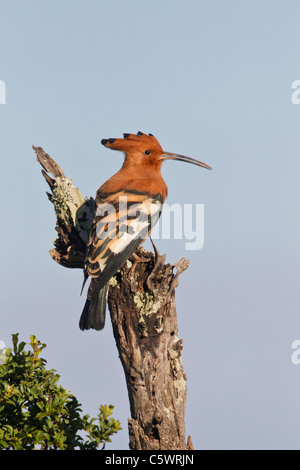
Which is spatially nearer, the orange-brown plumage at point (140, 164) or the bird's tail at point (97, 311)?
A: the bird's tail at point (97, 311)

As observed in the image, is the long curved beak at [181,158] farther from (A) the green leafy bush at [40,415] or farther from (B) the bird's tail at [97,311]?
(A) the green leafy bush at [40,415]

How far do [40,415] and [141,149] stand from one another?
3.31 meters

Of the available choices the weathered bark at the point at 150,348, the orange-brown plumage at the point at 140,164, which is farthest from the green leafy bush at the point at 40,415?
the orange-brown plumage at the point at 140,164

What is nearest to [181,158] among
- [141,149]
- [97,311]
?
[141,149]

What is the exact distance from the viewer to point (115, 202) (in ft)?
22.3

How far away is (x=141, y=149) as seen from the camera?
7195mm

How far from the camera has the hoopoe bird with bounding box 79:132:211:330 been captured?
20.8ft

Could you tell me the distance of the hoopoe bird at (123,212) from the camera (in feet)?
20.8

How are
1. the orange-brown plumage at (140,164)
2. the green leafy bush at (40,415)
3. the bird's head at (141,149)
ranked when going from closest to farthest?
the green leafy bush at (40,415) → the orange-brown plumage at (140,164) → the bird's head at (141,149)

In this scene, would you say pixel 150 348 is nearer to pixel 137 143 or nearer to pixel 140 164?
pixel 140 164
